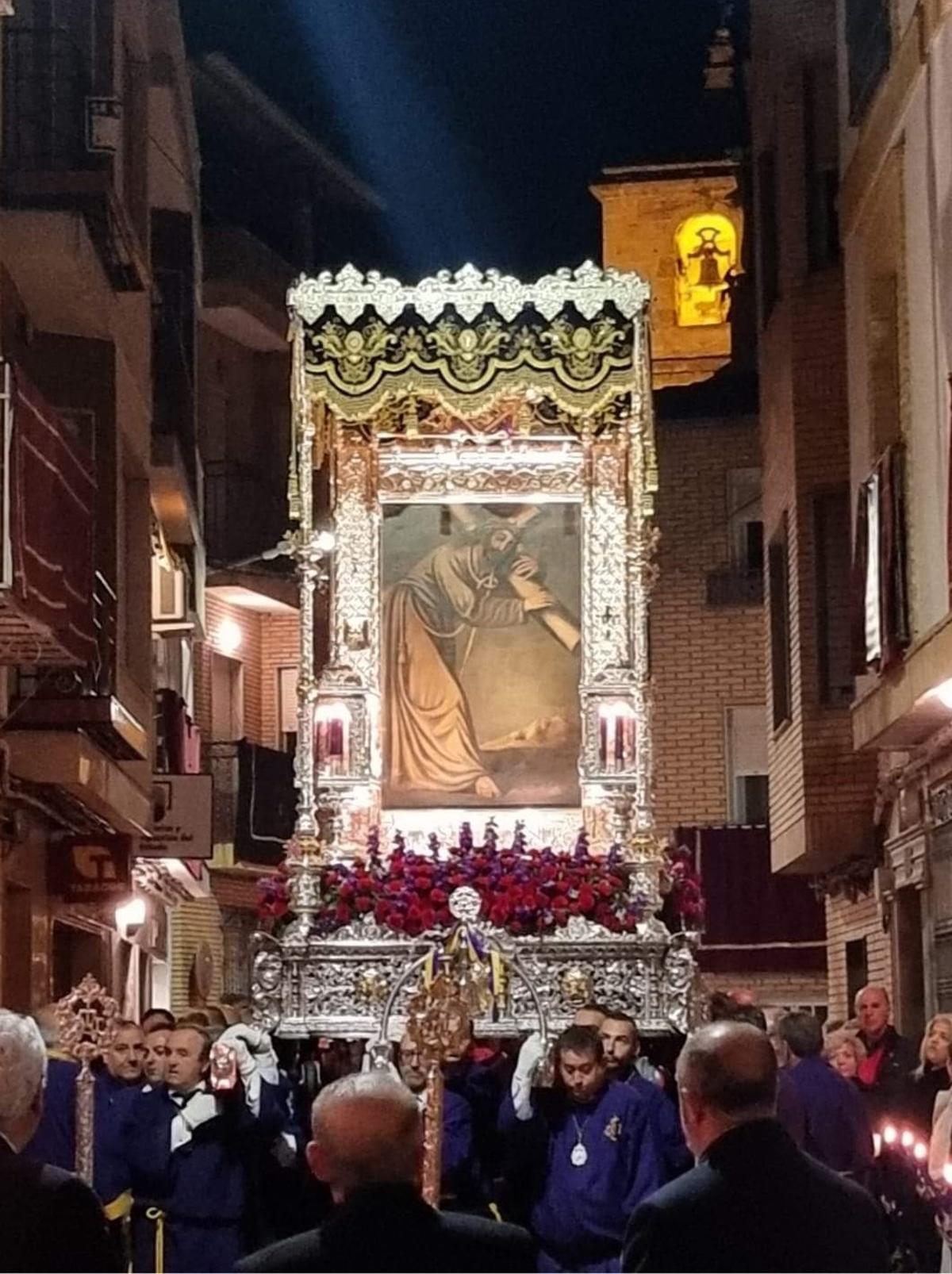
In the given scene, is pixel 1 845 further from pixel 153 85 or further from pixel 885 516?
pixel 153 85

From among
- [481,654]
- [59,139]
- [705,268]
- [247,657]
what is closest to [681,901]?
[481,654]

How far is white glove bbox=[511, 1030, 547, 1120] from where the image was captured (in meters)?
9.67

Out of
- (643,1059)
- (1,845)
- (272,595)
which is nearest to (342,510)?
(1,845)

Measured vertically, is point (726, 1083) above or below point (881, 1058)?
above

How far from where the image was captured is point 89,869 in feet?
64.1

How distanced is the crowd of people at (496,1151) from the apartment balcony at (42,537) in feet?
8.26

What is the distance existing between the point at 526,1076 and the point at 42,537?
536cm

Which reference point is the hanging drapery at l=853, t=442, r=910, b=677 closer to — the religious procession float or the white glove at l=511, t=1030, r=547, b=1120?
the religious procession float

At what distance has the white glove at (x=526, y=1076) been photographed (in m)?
9.67

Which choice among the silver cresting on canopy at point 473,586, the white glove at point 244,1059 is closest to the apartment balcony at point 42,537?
the silver cresting on canopy at point 473,586

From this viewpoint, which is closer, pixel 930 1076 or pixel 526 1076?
pixel 526 1076

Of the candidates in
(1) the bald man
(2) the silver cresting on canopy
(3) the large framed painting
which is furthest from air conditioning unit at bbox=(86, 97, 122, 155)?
(1) the bald man

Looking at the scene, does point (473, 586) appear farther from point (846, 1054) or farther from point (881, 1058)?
point (846, 1054)

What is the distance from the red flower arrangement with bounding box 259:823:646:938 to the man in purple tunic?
14.7 feet
